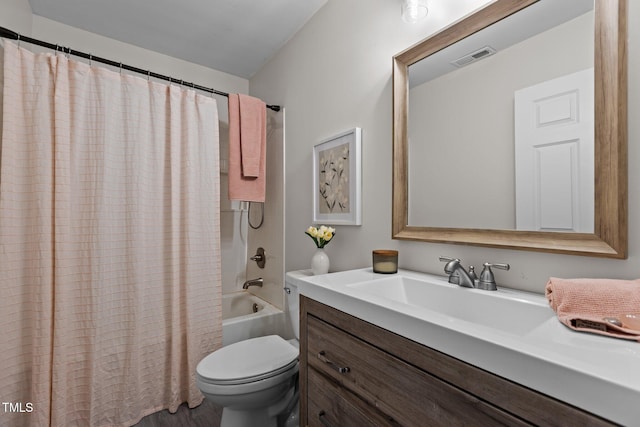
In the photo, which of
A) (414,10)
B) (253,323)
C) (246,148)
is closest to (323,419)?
(253,323)

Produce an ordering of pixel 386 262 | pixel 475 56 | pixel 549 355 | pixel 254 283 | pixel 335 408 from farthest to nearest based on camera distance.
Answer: pixel 254 283 → pixel 386 262 → pixel 475 56 → pixel 335 408 → pixel 549 355

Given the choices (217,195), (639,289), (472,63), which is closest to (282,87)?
(217,195)

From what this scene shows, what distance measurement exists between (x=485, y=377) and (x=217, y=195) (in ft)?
5.92

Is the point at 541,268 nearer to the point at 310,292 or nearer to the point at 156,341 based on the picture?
the point at 310,292

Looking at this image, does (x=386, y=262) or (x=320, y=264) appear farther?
(x=320, y=264)

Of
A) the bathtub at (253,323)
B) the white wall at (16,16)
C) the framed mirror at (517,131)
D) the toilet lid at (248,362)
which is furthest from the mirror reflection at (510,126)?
the white wall at (16,16)

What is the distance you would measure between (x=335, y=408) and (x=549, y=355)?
2.19 ft

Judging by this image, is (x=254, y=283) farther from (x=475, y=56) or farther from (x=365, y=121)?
(x=475, y=56)

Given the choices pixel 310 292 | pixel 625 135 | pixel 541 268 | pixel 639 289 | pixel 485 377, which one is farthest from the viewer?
pixel 310 292

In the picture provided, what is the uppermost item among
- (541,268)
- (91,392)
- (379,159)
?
(379,159)

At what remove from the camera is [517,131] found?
98 cm

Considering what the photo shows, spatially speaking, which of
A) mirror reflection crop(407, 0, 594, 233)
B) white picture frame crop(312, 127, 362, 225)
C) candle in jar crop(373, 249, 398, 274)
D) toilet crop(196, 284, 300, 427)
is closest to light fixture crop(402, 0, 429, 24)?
mirror reflection crop(407, 0, 594, 233)

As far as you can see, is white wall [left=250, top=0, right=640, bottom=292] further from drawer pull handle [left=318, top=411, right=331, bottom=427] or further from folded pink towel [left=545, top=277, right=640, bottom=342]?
drawer pull handle [left=318, top=411, right=331, bottom=427]

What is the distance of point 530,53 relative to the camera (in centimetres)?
95
